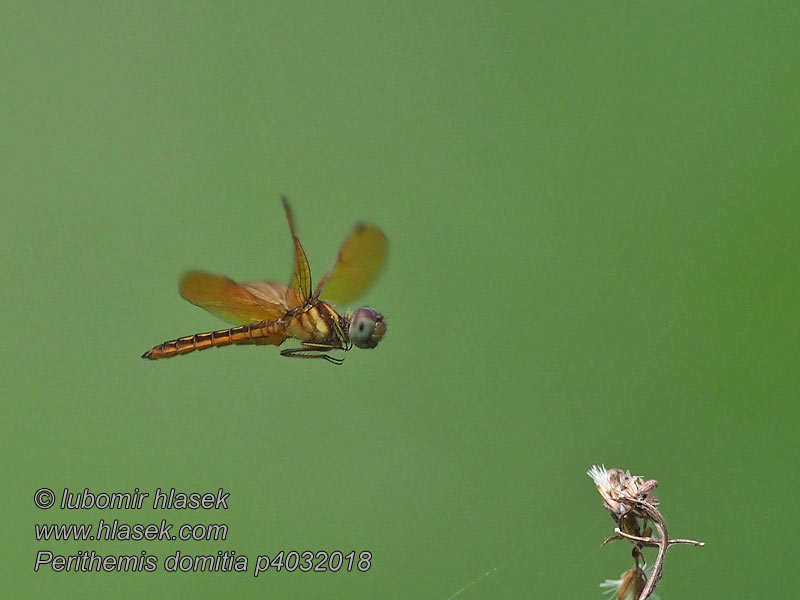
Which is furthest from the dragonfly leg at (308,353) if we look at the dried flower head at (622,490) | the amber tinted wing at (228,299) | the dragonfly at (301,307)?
the dried flower head at (622,490)

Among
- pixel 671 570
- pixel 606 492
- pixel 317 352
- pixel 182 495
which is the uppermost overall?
pixel 317 352

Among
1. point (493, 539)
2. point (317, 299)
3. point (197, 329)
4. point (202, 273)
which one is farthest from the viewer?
point (197, 329)

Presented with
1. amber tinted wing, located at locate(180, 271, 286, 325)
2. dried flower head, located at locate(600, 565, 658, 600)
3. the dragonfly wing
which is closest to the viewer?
dried flower head, located at locate(600, 565, 658, 600)

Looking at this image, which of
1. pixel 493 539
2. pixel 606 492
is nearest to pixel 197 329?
pixel 493 539

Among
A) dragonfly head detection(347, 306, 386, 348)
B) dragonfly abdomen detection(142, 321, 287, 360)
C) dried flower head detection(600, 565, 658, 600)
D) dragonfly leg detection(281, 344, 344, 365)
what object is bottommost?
dried flower head detection(600, 565, 658, 600)

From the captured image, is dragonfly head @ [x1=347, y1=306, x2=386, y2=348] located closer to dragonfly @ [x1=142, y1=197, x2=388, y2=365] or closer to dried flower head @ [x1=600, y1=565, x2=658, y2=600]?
dragonfly @ [x1=142, y1=197, x2=388, y2=365]

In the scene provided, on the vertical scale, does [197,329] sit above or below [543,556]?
above

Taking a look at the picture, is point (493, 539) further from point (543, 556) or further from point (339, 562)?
point (339, 562)

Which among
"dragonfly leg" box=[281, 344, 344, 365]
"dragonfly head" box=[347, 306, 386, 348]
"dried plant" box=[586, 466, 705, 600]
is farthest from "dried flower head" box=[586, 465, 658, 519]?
"dragonfly leg" box=[281, 344, 344, 365]
